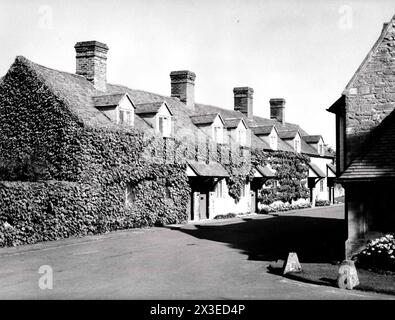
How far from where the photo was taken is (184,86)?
38.2 m

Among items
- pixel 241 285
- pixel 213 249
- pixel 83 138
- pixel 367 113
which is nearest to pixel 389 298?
pixel 241 285

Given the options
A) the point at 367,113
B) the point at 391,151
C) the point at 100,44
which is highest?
the point at 100,44

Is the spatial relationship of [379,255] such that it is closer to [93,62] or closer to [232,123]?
[93,62]

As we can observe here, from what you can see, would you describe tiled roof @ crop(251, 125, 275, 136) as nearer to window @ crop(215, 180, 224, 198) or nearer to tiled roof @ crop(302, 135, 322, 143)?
window @ crop(215, 180, 224, 198)

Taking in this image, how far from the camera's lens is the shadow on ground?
17156 millimetres

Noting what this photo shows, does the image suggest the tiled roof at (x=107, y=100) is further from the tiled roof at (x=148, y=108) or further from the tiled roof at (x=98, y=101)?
the tiled roof at (x=148, y=108)

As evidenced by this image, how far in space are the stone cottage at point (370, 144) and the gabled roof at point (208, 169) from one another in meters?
14.1

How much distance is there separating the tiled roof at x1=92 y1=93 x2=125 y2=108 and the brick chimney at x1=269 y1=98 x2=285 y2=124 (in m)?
27.5

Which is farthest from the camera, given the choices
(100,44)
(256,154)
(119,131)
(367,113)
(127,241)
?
(256,154)

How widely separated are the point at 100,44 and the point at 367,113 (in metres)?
17.6

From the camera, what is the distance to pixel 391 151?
1485cm

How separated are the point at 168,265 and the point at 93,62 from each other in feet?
58.9

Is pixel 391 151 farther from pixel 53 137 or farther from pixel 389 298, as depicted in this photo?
pixel 53 137
